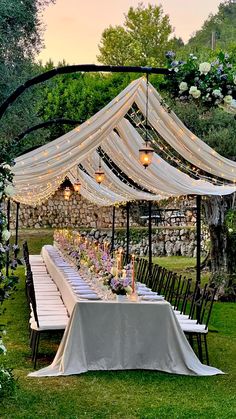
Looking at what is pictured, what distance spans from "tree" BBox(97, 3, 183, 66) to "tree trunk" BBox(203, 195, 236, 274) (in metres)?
25.9

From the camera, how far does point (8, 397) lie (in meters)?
5.91

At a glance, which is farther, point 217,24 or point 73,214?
point 217,24

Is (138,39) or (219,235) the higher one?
(138,39)

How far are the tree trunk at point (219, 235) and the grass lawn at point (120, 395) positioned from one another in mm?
6770

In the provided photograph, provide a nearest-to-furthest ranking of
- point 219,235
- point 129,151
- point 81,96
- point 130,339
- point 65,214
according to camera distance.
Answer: point 130,339 → point 129,151 → point 219,235 → point 65,214 → point 81,96

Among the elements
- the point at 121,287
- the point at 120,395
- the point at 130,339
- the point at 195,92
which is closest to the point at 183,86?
the point at 195,92

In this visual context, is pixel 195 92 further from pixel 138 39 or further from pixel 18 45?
pixel 138 39

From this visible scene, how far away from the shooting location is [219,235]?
575 inches

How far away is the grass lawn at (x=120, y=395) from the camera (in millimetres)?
5578

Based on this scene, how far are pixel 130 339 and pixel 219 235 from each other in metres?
7.95

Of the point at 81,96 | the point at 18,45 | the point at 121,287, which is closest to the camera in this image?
the point at 121,287

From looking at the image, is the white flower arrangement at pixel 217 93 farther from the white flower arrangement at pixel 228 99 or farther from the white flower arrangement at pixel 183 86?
the white flower arrangement at pixel 183 86

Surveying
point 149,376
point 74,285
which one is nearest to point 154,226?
point 74,285

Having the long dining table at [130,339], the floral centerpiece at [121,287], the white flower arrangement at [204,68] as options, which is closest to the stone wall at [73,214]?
the floral centerpiece at [121,287]
